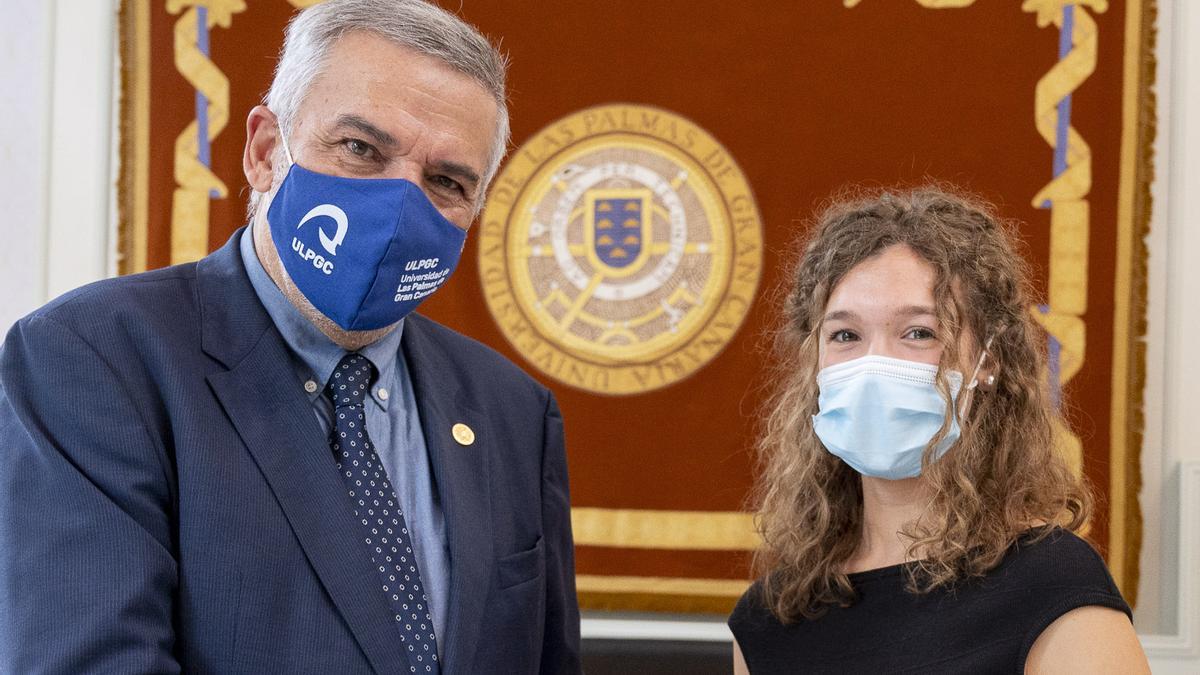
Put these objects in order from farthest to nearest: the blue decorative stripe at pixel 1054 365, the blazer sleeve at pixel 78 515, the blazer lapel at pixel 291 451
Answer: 1. the blue decorative stripe at pixel 1054 365
2. the blazer lapel at pixel 291 451
3. the blazer sleeve at pixel 78 515

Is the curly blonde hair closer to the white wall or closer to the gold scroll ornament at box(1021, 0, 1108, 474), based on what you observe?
the gold scroll ornament at box(1021, 0, 1108, 474)

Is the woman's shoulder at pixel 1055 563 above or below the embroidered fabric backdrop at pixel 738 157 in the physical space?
below

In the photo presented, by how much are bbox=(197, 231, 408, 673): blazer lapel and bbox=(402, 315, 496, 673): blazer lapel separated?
0.11 m

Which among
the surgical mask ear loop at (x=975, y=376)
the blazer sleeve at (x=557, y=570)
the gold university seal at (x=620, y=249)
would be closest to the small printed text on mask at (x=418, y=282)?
the blazer sleeve at (x=557, y=570)

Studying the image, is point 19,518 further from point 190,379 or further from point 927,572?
point 927,572

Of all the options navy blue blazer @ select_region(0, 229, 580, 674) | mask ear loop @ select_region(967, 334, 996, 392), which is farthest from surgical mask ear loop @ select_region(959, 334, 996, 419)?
navy blue blazer @ select_region(0, 229, 580, 674)

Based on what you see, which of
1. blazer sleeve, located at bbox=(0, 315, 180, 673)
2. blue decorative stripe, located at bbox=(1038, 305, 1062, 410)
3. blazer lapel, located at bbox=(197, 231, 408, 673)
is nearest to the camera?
blazer sleeve, located at bbox=(0, 315, 180, 673)

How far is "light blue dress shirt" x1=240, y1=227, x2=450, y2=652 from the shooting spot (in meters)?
1.43

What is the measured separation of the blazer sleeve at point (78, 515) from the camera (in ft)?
3.77

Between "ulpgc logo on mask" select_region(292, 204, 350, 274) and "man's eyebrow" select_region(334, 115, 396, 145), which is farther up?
"man's eyebrow" select_region(334, 115, 396, 145)

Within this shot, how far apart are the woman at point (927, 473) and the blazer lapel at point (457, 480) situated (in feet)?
1.77

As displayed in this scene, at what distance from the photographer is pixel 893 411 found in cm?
165

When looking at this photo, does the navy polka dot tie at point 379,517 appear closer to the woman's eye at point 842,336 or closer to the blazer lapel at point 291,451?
the blazer lapel at point 291,451

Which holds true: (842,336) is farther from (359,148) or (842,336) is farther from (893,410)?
(359,148)
